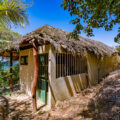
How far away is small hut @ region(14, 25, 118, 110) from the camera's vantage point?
398cm

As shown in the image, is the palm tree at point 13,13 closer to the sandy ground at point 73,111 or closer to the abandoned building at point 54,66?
the abandoned building at point 54,66

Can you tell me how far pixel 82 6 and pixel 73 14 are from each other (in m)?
0.47

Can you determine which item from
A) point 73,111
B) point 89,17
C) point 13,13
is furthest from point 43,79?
point 89,17

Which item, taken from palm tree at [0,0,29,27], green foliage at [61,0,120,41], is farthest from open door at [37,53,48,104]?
green foliage at [61,0,120,41]

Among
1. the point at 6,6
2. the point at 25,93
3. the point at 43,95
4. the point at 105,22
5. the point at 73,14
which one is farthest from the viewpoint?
the point at 25,93

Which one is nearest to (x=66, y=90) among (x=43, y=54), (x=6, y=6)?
(x=43, y=54)

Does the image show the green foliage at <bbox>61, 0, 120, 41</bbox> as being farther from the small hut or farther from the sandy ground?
the sandy ground

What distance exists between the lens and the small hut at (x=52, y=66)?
3984mm

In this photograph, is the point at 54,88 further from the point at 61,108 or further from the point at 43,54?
the point at 43,54

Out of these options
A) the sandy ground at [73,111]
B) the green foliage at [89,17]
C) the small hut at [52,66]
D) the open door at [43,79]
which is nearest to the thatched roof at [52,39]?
the small hut at [52,66]

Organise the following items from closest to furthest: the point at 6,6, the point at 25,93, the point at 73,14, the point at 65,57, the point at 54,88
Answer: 1. the point at 6,6
2. the point at 73,14
3. the point at 54,88
4. the point at 65,57
5. the point at 25,93

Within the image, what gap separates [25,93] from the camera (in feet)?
19.6

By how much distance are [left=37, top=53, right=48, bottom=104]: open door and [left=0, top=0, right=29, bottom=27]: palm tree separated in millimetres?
1918

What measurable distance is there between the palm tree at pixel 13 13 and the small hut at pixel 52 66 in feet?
2.62
